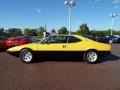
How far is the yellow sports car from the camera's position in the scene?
11.2m

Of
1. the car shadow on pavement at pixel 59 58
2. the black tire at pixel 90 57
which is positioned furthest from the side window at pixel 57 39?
the black tire at pixel 90 57

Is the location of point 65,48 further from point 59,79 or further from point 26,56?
point 59,79

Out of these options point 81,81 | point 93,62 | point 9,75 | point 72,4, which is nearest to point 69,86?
point 81,81

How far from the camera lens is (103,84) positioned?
23.1 feet

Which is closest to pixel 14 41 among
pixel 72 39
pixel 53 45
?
pixel 53 45

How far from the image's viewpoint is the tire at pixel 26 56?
1117 centimetres

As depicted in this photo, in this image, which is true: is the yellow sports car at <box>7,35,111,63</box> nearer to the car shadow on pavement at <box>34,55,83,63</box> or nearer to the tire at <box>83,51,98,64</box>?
the tire at <box>83,51,98,64</box>

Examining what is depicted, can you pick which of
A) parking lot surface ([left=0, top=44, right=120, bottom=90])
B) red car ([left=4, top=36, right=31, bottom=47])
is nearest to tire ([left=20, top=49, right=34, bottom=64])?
parking lot surface ([left=0, top=44, right=120, bottom=90])

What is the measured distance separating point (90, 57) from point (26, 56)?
3040 millimetres

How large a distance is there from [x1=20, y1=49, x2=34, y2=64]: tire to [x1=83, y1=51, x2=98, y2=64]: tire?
252cm

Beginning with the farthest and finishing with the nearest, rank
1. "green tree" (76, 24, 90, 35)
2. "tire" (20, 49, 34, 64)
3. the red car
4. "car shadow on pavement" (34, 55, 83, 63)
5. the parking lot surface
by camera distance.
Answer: "green tree" (76, 24, 90, 35), the red car, "car shadow on pavement" (34, 55, 83, 63), "tire" (20, 49, 34, 64), the parking lot surface

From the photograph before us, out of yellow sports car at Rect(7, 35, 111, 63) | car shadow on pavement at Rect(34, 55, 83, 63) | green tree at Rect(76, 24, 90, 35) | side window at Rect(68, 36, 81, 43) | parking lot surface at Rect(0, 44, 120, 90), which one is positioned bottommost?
parking lot surface at Rect(0, 44, 120, 90)

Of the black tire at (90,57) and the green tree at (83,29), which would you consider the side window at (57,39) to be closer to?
the black tire at (90,57)

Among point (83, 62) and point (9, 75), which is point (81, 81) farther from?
point (83, 62)
